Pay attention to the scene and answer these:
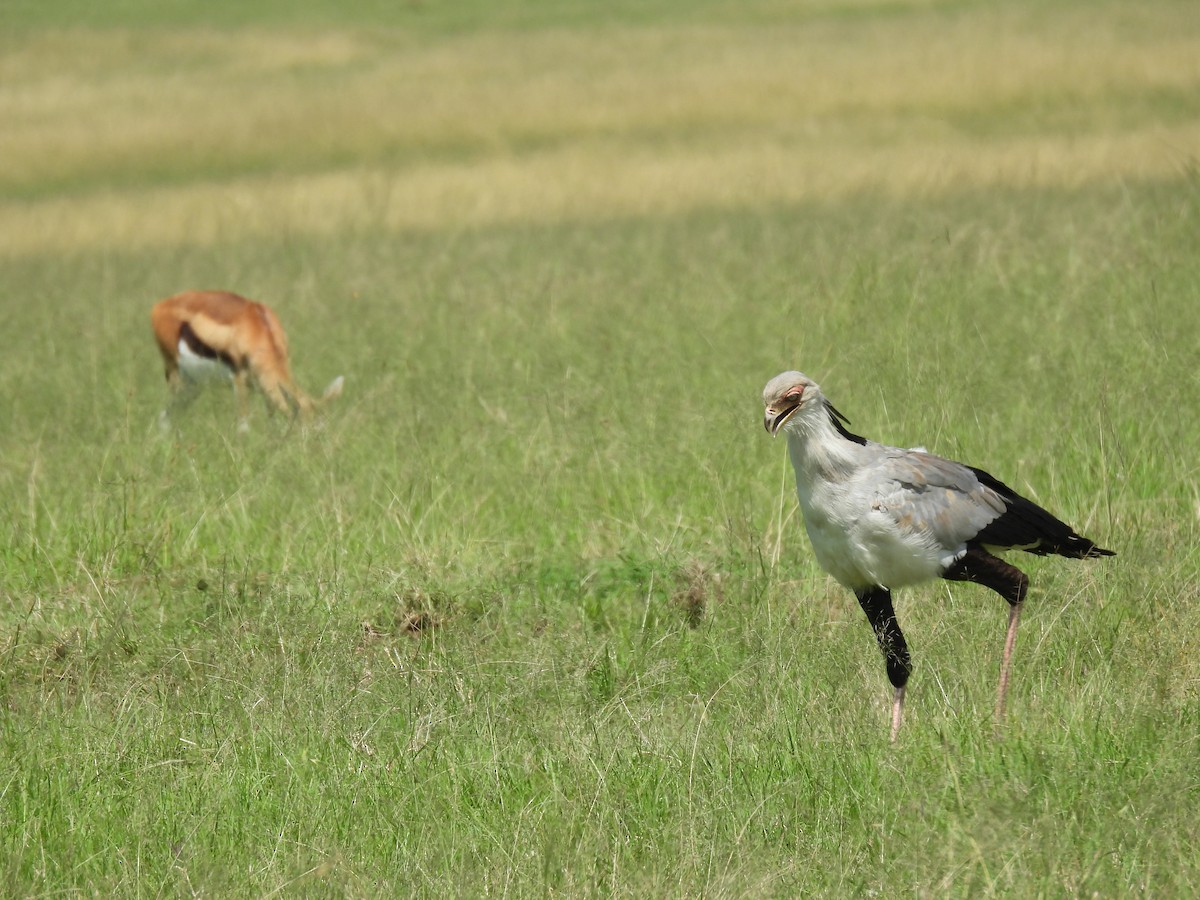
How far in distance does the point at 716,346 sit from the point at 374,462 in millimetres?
2560

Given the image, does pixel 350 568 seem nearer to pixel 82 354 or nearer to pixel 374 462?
pixel 374 462

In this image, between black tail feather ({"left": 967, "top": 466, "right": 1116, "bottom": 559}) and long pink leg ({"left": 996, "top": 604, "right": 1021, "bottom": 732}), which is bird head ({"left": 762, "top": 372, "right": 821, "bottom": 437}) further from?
long pink leg ({"left": 996, "top": 604, "right": 1021, "bottom": 732})

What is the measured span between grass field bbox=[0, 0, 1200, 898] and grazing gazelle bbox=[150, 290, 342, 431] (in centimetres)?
33

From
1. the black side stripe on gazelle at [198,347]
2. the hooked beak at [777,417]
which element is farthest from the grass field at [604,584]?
the hooked beak at [777,417]

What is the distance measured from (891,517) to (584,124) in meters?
22.1

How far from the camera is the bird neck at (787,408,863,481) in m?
4.05

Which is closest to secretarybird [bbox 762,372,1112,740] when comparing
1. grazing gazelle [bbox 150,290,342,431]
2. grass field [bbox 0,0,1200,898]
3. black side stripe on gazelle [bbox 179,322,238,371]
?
grass field [bbox 0,0,1200,898]

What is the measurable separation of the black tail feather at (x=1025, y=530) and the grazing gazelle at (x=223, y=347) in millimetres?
5599

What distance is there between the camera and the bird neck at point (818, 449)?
405 centimetres

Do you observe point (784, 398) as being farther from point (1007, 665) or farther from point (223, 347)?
point (223, 347)

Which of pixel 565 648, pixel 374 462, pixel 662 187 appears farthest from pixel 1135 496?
pixel 662 187

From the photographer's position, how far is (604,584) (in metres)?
5.47

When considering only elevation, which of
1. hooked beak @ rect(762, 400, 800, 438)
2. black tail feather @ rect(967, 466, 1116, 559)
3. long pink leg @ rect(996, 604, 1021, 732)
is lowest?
long pink leg @ rect(996, 604, 1021, 732)

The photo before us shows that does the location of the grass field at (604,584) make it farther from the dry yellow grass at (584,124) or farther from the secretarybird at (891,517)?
the dry yellow grass at (584,124)
